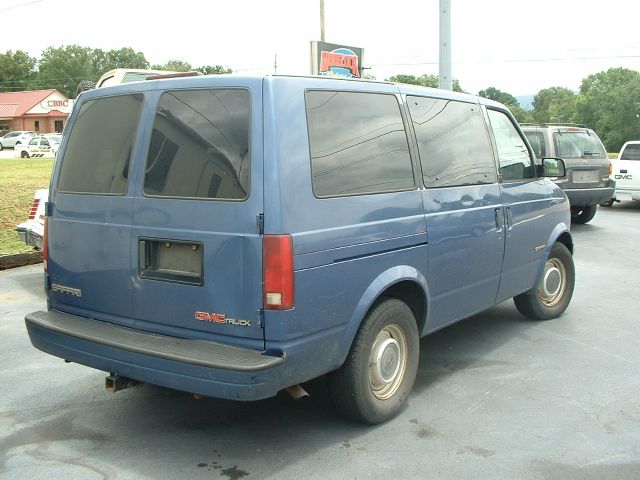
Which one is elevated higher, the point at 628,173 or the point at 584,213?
the point at 628,173

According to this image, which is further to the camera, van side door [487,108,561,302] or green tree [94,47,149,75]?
green tree [94,47,149,75]

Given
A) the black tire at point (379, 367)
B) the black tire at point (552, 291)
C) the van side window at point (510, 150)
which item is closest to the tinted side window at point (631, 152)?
the black tire at point (552, 291)

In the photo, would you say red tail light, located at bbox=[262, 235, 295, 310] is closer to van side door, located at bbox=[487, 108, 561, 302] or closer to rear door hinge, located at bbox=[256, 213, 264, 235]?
rear door hinge, located at bbox=[256, 213, 264, 235]

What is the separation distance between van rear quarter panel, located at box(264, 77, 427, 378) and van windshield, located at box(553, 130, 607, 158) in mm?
9691

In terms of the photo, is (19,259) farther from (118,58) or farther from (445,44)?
(118,58)

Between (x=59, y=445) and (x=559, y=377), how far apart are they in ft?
11.4

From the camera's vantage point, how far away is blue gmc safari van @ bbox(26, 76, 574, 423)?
336cm

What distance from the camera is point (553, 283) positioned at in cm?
645

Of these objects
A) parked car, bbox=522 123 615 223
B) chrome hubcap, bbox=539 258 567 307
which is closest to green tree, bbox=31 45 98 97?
parked car, bbox=522 123 615 223

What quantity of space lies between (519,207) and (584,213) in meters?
8.95

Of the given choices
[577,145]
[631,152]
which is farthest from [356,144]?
[631,152]

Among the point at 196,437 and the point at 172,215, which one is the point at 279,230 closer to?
the point at 172,215

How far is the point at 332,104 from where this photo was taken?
3.80 meters

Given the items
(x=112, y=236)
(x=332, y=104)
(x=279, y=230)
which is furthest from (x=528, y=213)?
(x=112, y=236)
